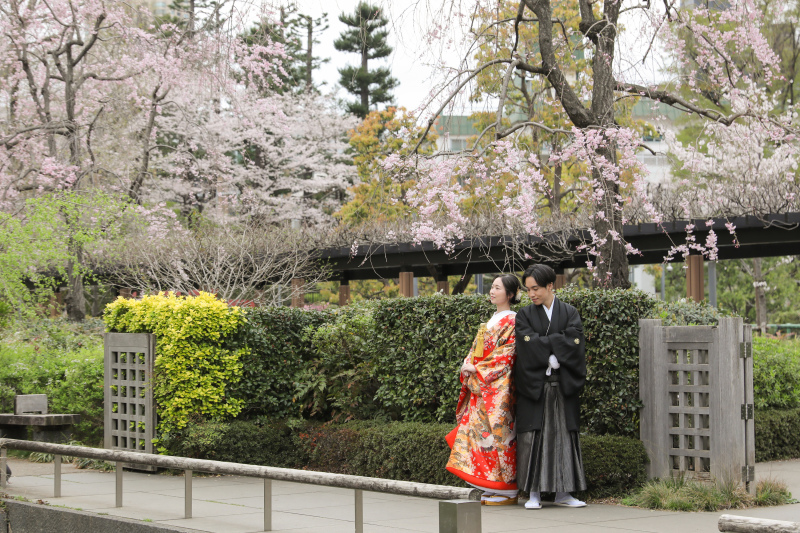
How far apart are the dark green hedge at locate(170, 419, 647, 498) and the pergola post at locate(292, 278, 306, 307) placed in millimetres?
12029

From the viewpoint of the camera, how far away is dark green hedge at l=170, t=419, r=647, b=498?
709cm

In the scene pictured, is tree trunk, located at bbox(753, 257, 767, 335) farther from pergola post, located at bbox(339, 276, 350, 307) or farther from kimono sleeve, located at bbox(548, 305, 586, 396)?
kimono sleeve, located at bbox(548, 305, 586, 396)

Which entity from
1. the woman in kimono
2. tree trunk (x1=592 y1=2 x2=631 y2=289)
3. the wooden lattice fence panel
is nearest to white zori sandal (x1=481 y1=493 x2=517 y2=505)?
the woman in kimono

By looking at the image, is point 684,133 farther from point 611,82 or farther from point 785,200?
point 611,82

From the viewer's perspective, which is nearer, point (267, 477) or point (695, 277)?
point (267, 477)

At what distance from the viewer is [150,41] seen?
1811cm

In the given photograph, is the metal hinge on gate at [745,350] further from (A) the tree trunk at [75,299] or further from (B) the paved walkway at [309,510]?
(A) the tree trunk at [75,299]

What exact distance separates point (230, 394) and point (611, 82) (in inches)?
215

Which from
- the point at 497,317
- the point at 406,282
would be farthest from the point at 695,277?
the point at 497,317

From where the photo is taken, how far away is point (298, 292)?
70.5 feet

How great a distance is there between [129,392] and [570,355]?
512 centimetres

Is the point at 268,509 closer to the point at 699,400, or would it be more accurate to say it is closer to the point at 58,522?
the point at 58,522

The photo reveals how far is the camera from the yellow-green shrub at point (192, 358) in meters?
9.08

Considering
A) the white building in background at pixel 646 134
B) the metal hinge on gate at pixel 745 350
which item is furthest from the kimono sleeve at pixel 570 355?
the white building in background at pixel 646 134
